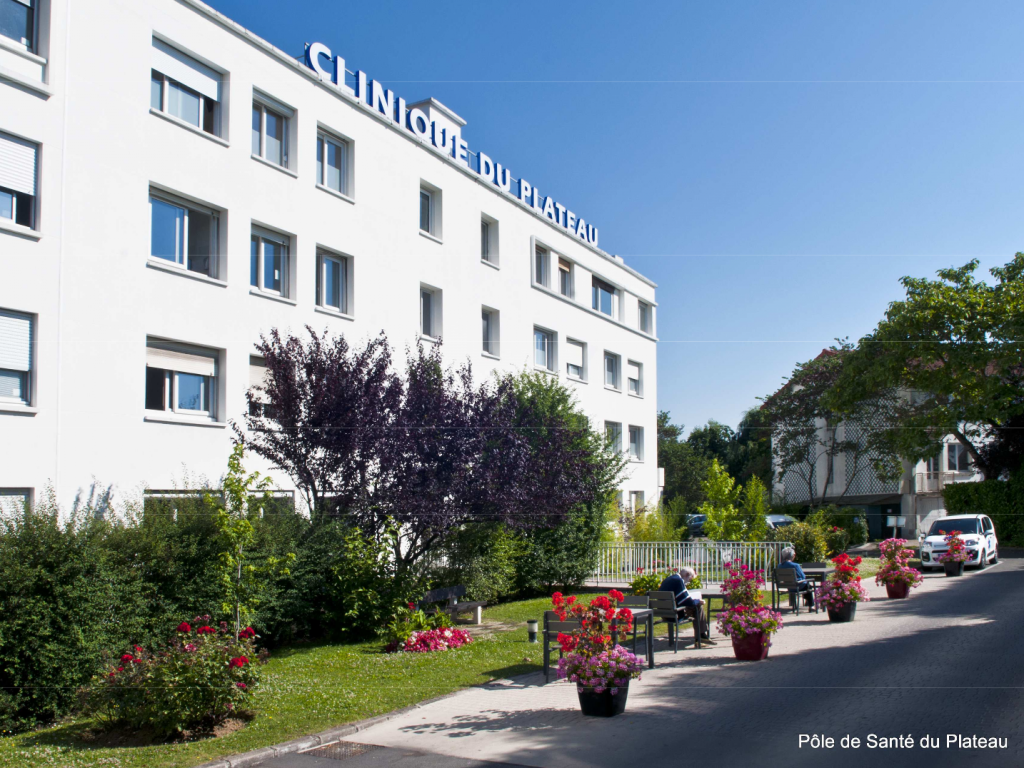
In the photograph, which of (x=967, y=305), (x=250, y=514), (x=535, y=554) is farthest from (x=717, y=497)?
(x=250, y=514)

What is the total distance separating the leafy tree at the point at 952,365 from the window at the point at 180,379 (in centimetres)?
2892

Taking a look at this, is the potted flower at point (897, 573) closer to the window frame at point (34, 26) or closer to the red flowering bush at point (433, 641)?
the red flowering bush at point (433, 641)

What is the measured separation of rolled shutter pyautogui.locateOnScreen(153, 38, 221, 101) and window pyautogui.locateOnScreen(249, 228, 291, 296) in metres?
2.98

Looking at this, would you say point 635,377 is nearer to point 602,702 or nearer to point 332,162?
point 332,162

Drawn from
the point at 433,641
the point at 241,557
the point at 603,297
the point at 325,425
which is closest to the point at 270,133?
the point at 325,425

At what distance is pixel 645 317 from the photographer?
39125 mm

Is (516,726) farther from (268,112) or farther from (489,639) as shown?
(268,112)

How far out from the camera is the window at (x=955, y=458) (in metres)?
47.1

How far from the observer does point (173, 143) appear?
53.4ft

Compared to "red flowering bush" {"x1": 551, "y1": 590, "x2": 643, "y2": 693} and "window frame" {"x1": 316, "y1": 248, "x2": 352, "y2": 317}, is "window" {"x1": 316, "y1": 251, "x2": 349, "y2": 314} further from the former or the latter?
"red flowering bush" {"x1": 551, "y1": 590, "x2": 643, "y2": 693}

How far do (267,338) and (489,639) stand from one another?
7865mm

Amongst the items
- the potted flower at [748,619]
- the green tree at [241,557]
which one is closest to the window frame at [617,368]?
the green tree at [241,557]

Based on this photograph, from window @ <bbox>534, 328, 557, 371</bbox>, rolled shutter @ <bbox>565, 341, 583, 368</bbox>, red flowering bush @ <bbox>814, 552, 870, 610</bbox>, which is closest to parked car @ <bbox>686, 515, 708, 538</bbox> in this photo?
rolled shutter @ <bbox>565, 341, 583, 368</bbox>

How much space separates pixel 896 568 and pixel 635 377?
59.4 feet
